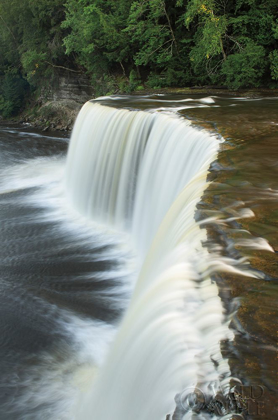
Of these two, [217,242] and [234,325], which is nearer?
[234,325]

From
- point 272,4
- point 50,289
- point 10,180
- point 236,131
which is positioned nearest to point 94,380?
point 50,289

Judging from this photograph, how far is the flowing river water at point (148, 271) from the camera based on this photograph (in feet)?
7.20

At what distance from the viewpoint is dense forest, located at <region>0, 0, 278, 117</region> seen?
13.4 metres

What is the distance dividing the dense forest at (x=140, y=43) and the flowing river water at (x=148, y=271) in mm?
3405

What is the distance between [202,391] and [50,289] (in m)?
4.44

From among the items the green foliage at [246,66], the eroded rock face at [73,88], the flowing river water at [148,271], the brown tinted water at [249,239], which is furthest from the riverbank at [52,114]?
the brown tinted water at [249,239]

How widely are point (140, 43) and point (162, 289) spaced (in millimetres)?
15615

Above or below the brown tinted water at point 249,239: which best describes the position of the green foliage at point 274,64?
above

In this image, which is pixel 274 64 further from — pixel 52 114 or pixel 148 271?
pixel 52 114

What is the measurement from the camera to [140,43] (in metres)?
16.5

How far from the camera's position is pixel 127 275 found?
6.38 metres

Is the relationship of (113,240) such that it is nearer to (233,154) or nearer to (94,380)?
(233,154)

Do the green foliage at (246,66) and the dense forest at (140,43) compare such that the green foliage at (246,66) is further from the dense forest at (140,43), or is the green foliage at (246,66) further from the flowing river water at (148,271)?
the flowing river water at (148,271)

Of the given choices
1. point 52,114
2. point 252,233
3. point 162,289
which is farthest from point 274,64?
point 162,289
